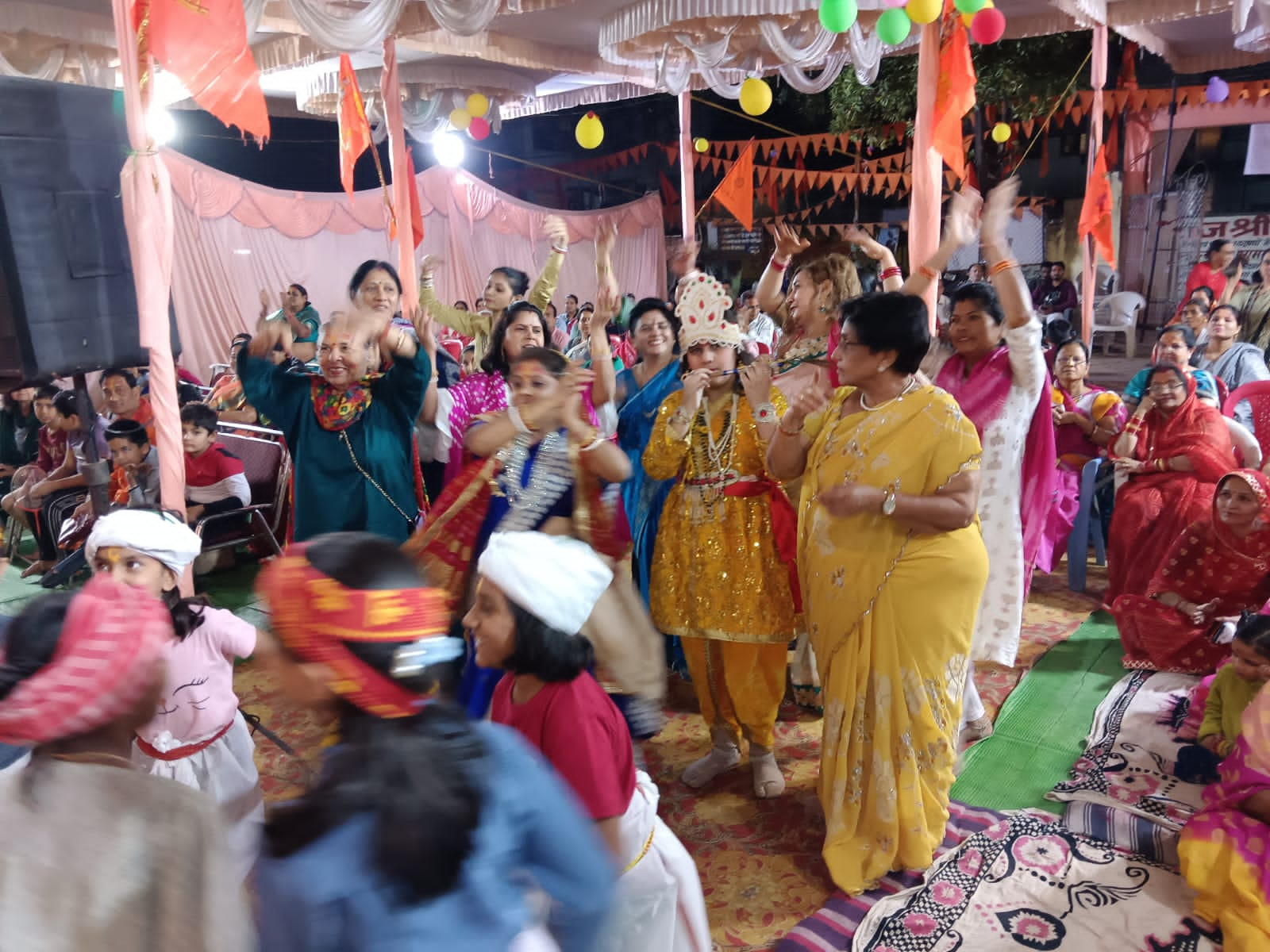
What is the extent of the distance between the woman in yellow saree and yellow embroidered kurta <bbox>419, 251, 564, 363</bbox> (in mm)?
1827

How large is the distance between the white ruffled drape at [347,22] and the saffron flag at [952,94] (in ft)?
9.09

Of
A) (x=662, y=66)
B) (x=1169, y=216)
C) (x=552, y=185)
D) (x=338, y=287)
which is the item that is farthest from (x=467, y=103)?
(x=1169, y=216)

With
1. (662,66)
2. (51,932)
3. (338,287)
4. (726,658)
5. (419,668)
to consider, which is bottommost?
(726,658)

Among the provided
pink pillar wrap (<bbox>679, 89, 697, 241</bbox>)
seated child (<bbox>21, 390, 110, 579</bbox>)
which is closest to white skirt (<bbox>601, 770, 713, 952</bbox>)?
seated child (<bbox>21, 390, 110, 579</bbox>)

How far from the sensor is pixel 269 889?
0.94 m

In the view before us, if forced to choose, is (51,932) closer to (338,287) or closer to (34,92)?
(34,92)

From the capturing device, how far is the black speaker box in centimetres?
246

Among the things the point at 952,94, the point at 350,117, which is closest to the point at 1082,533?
the point at 952,94

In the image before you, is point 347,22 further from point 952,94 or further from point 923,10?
point 952,94

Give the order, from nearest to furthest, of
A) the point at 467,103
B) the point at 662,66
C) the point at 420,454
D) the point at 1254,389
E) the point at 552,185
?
1. the point at 420,454
2. the point at 1254,389
3. the point at 662,66
4. the point at 467,103
5. the point at 552,185

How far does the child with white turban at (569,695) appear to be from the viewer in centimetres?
134

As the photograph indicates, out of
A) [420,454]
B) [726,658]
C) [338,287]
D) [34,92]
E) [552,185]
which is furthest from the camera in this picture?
[552,185]

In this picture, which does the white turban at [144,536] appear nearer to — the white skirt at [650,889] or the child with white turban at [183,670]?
the child with white turban at [183,670]

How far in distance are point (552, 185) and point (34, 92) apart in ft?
34.9
